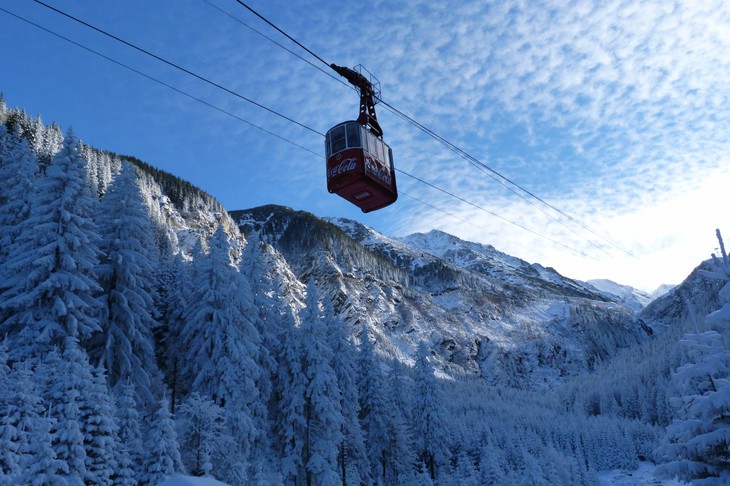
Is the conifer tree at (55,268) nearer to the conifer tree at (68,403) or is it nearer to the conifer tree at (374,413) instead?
the conifer tree at (68,403)

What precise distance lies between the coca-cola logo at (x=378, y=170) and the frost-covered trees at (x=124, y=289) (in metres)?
15.3

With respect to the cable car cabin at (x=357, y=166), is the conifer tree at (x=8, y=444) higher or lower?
lower

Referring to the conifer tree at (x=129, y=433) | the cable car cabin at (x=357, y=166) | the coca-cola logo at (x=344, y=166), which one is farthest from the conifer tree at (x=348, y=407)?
the coca-cola logo at (x=344, y=166)

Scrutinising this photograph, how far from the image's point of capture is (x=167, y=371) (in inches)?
1486

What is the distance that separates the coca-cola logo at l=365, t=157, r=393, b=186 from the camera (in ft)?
75.0

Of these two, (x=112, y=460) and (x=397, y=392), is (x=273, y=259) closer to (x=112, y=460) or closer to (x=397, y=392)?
(x=397, y=392)

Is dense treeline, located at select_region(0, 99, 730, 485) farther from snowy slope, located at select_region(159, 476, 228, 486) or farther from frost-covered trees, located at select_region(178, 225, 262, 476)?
snowy slope, located at select_region(159, 476, 228, 486)

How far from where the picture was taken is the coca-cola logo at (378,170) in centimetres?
2286

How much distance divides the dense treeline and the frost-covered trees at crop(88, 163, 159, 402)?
4.0 inches

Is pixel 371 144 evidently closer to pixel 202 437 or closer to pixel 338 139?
pixel 338 139

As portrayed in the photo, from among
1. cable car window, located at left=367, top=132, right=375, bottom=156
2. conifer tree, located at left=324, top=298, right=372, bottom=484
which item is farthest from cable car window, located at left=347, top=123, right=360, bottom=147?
conifer tree, located at left=324, top=298, right=372, bottom=484

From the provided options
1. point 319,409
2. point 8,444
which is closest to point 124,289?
point 8,444

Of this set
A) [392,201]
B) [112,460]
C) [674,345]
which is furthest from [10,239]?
[674,345]

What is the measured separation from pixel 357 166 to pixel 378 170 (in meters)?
1.69
